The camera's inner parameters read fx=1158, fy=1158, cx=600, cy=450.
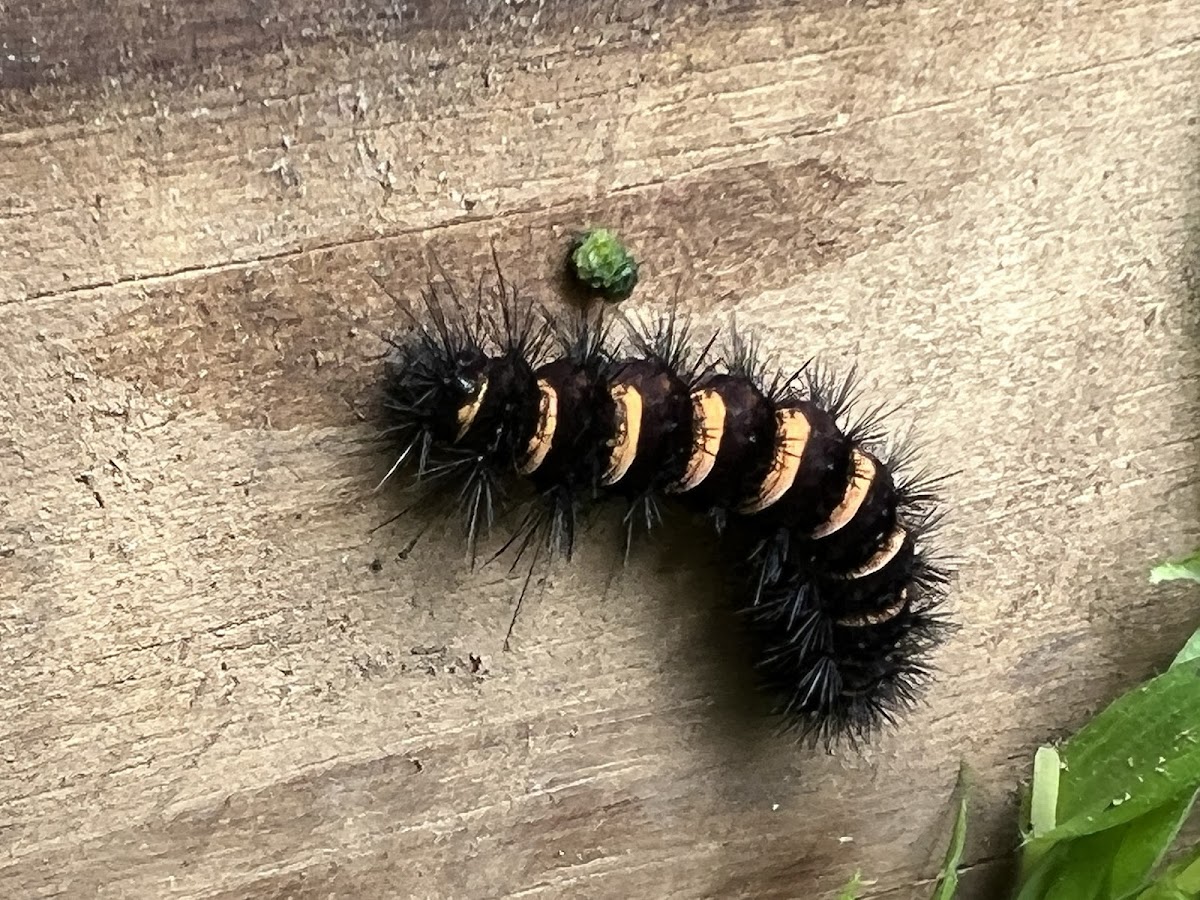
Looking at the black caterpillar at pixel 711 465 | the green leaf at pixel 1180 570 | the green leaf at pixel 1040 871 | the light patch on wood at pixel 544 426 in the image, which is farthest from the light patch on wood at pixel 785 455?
the green leaf at pixel 1040 871

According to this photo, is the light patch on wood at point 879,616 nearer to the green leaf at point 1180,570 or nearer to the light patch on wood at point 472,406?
the green leaf at point 1180,570

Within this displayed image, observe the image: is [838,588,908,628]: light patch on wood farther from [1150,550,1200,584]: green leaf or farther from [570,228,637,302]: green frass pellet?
[570,228,637,302]: green frass pellet

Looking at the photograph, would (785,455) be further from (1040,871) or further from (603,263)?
(1040,871)

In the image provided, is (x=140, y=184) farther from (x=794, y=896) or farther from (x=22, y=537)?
(x=794, y=896)

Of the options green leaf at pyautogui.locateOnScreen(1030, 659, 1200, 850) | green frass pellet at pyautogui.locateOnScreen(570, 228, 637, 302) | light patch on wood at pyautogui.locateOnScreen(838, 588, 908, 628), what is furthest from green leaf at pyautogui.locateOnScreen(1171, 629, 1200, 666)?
green frass pellet at pyautogui.locateOnScreen(570, 228, 637, 302)

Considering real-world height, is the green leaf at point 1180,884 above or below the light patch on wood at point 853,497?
below

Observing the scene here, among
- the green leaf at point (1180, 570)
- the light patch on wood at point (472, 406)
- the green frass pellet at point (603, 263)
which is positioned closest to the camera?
the light patch on wood at point (472, 406)

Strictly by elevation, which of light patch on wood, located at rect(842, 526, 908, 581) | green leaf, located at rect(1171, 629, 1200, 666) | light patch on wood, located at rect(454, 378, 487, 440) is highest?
light patch on wood, located at rect(454, 378, 487, 440)
